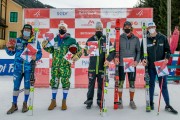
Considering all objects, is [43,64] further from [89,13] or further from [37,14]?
[89,13]

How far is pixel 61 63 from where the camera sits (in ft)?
15.3

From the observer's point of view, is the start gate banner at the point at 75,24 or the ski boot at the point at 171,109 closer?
the ski boot at the point at 171,109

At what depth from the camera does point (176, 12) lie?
27656mm

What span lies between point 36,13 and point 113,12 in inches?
87.2

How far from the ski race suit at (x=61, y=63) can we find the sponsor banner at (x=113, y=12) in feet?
8.50

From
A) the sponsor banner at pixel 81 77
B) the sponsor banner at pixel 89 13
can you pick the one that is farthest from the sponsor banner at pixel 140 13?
the sponsor banner at pixel 81 77

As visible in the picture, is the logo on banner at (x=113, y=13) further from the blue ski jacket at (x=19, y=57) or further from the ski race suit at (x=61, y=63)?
the blue ski jacket at (x=19, y=57)

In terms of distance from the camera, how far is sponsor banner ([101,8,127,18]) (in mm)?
7012

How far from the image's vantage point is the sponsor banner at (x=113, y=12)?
23.0 ft

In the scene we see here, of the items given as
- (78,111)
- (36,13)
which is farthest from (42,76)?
(78,111)

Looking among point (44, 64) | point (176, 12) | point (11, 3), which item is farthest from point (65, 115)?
point (11, 3)

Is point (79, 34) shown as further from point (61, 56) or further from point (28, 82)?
point (28, 82)

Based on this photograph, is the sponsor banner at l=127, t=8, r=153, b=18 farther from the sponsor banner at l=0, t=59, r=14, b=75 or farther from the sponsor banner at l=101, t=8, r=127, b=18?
the sponsor banner at l=0, t=59, r=14, b=75

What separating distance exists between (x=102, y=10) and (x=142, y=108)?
3.33m
